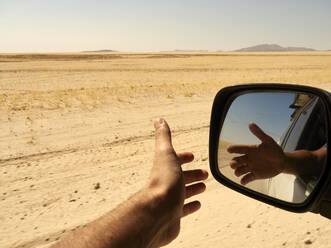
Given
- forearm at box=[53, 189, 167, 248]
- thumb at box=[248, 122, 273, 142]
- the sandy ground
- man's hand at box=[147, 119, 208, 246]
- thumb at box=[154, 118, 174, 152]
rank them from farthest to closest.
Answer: the sandy ground → thumb at box=[248, 122, 273, 142] → thumb at box=[154, 118, 174, 152] → man's hand at box=[147, 119, 208, 246] → forearm at box=[53, 189, 167, 248]

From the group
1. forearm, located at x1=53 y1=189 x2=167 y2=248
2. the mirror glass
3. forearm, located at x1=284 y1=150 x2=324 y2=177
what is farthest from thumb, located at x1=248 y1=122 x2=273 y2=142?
forearm, located at x1=53 y1=189 x2=167 y2=248

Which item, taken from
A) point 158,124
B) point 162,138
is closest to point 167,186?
point 162,138

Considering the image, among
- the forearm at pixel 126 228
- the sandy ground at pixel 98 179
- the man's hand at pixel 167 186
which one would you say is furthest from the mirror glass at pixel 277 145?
the sandy ground at pixel 98 179

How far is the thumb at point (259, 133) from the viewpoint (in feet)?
5.37

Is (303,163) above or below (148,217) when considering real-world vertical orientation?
above

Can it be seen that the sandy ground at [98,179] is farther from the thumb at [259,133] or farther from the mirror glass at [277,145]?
the thumb at [259,133]

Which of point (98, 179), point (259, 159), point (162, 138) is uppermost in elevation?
point (162, 138)

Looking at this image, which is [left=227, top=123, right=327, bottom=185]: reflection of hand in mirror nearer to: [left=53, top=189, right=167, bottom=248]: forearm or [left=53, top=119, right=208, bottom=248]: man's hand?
[left=53, top=119, right=208, bottom=248]: man's hand

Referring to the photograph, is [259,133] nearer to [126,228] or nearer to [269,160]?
[269,160]

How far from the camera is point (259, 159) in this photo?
5.29ft

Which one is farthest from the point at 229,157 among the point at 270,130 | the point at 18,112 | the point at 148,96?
the point at 148,96

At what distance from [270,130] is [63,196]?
4.10 m

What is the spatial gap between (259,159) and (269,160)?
61 millimetres

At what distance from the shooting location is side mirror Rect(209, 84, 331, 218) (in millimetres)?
1331
